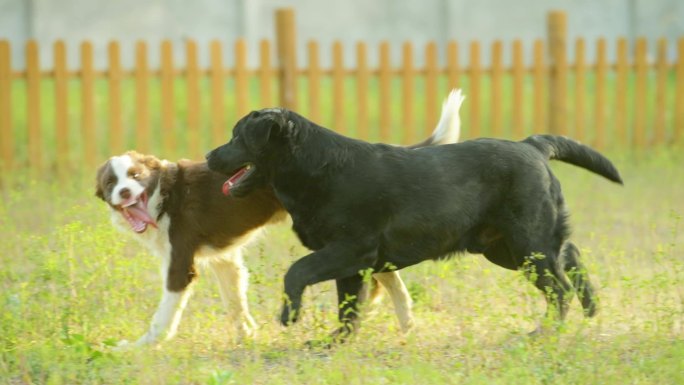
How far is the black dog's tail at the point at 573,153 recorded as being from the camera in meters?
6.32

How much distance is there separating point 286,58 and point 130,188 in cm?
672

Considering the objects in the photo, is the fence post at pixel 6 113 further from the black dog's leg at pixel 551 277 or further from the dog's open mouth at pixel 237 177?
the black dog's leg at pixel 551 277

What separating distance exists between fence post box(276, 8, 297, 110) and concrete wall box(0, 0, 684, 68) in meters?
8.60

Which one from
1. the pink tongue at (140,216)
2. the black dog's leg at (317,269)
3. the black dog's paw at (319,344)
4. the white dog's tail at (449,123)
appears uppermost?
the white dog's tail at (449,123)

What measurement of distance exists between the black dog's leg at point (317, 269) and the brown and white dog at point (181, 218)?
60 centimetres

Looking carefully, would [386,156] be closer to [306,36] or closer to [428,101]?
[428,101]

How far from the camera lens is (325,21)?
2228 cm

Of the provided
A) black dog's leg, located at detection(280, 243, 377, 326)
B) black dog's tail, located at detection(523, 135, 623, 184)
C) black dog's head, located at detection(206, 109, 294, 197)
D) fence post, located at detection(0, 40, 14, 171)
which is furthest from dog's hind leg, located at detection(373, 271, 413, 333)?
fence post, located at detection(0, 40, 14, 171)

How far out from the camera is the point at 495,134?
13609 millimetres

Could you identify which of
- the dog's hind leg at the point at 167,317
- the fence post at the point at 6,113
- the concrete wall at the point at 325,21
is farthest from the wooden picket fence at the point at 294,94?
the dog's hind leg at the point at 167,317

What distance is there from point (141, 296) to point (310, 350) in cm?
163

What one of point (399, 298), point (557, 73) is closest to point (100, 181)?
point (399, 298)

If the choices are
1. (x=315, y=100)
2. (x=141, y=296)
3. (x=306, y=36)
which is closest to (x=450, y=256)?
(x=141, y=296)

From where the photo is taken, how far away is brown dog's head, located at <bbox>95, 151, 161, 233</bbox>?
6.16m
